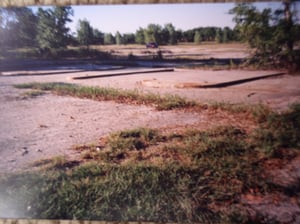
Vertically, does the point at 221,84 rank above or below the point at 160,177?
above

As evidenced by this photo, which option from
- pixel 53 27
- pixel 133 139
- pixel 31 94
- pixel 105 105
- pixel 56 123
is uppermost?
pixel 53 27

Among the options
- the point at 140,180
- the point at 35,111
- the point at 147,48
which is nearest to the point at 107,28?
the point at 147,48

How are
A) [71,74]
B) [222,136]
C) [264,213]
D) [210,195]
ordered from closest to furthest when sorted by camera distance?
[264,213] < [210,195] < [222,136] < [71,74]

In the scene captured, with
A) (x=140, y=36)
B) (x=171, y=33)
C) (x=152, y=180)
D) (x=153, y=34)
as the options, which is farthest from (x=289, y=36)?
(x=152, y=180)

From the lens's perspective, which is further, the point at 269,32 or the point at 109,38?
the point at 109,38

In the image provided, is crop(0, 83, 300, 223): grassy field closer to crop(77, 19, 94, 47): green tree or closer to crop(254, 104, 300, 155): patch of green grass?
crop(254, 104, 300, 155): patch of green grass

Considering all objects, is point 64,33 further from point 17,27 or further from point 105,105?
point 105,105

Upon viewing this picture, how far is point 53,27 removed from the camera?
2.57 m

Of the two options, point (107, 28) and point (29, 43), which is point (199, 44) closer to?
point (107, 28)

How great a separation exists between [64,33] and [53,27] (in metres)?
0.10

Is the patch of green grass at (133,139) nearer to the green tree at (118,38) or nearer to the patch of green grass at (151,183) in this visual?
the patch of green grass at (151,183)

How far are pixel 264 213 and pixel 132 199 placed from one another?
0.98 meters

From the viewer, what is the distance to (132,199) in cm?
222

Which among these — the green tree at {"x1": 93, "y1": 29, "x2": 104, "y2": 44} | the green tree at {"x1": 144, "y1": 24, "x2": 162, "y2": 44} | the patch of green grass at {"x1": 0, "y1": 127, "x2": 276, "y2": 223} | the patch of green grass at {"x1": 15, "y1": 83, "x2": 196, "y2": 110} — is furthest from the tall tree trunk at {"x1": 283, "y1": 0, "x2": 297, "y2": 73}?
the green tree at {"x1": 93, "y1": 29, "x2": 104, "y2": 44}
